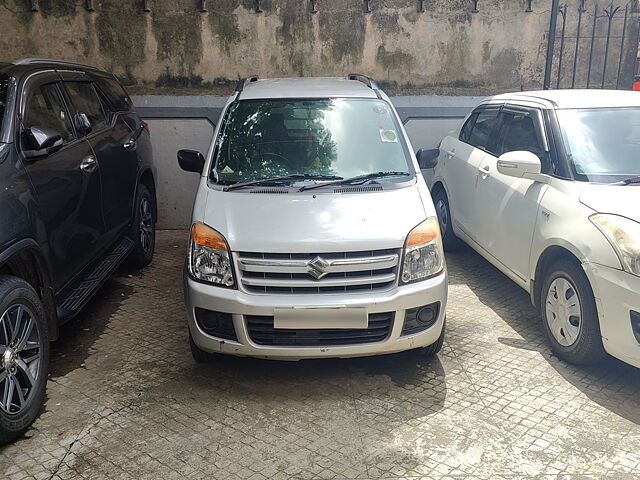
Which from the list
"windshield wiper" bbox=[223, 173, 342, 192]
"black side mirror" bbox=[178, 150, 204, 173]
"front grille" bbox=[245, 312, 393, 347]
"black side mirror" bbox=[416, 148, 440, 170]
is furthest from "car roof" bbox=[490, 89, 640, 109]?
"black side mirror" bbox=[178, 150, 204, 173]

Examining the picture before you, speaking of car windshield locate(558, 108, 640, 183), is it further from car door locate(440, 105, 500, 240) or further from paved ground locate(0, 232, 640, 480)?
paved ground locate(0, 232, 640, 480)

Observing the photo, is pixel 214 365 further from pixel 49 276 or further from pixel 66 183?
pixel 66 183

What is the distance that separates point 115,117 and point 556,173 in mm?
3902

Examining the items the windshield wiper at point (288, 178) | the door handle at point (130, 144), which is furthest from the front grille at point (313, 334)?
the door handle at point (130, 144)

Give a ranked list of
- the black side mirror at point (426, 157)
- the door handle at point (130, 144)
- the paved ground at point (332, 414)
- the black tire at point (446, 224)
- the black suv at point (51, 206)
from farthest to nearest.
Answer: the black tire at point (446, 224)
the door handle at point (130, 144)
the black side mirror at point (426, 157)
the black suv at point (51, 206)
the paved ground at point (332, 414)

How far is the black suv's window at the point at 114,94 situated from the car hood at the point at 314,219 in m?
2.24

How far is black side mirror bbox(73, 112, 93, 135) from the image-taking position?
15.9 ft

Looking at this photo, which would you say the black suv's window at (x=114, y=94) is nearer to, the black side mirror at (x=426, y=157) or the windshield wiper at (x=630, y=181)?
the black side mirror at (x=426, y=157)

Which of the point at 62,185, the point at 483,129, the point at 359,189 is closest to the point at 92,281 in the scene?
the point at 62,185

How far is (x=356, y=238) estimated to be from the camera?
150 inches

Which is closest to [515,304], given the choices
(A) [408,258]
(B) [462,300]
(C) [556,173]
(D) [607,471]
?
(B) [462,300]

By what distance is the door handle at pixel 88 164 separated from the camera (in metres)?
4.65

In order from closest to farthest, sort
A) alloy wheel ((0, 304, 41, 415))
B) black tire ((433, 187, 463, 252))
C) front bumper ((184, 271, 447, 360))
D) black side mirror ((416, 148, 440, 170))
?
alloy wheel ((0, 304, 41, 415))
front bumper ((184, 271, 447, 360))
black side mirror ((416, 148, 440, 170))
black tire ((433, 187, 463, 252))

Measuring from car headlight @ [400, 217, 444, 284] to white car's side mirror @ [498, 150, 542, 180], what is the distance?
101cm
